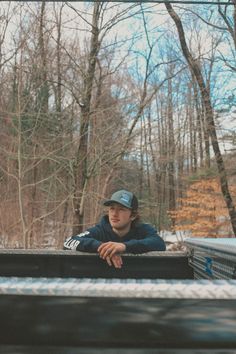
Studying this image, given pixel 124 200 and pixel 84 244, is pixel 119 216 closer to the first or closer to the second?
pixel 124 200

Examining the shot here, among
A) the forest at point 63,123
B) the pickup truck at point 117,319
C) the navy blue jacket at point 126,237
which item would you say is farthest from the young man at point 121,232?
the forest at point 63,123

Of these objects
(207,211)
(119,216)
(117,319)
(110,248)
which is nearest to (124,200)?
(119,216)

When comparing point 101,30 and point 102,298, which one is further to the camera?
point 101,30

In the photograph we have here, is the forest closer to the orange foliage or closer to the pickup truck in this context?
the orange foliage

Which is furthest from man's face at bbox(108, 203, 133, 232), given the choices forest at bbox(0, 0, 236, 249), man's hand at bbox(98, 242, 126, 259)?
forest at bbox(0, 0, 236, 249)

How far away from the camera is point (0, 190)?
1247 centimetres

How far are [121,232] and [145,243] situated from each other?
0.25 metres

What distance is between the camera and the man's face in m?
2.68

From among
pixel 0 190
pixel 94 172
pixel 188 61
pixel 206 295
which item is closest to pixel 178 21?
pixel 188 61

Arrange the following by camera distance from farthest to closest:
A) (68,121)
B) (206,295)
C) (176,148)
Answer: (176,148)
(68,121)
(206,295)

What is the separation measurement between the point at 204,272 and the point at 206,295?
2.00 m

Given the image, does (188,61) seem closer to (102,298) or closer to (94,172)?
(94,172)


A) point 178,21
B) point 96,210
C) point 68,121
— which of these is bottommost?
point 96,210

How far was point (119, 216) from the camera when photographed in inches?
106
